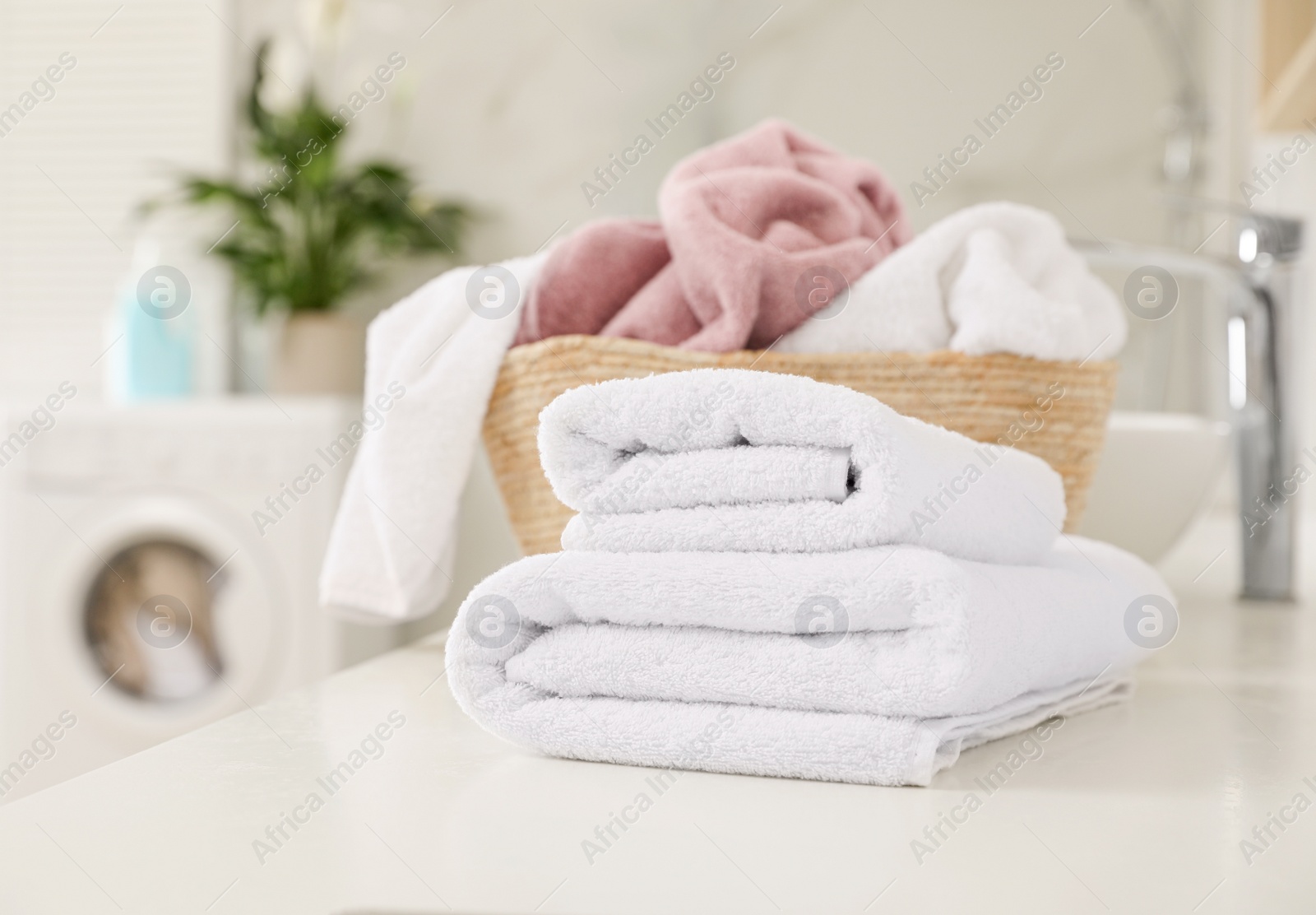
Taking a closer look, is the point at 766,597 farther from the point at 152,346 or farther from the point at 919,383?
the point at 152,346

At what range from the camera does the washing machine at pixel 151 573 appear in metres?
1.68

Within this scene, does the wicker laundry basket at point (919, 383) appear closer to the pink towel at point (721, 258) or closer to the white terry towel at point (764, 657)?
the pink towel at point (721, 258)

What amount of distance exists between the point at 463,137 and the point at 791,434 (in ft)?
6.26

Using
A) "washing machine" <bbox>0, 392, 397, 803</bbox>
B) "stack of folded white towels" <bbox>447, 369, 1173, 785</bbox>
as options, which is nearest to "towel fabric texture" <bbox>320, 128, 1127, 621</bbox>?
"stack of folded white towels" <bbox>447, 369, 1173, 785</bbox>

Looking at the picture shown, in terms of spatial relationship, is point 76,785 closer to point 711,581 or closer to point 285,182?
point 711,581

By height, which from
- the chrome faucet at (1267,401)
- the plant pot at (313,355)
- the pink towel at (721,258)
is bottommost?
the chrome faucet at (1267,401)

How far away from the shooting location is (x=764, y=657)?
0.41 meters

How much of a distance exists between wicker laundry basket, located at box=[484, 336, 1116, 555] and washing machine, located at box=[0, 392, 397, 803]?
3.86 feet

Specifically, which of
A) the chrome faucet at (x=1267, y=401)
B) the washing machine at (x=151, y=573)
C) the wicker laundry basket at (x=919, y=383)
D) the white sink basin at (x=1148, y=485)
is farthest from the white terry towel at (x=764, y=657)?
the washing machine at (x=151, y=573)

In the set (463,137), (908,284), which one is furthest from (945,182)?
(908,284)

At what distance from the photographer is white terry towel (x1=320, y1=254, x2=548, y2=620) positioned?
2.04 ft

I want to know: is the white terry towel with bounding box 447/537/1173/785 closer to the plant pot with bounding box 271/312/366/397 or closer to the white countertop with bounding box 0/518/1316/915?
the white countertop with bounding box 0/518/1316/915

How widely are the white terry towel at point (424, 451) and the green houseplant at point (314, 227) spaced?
1497mm

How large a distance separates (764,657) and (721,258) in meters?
0.25
